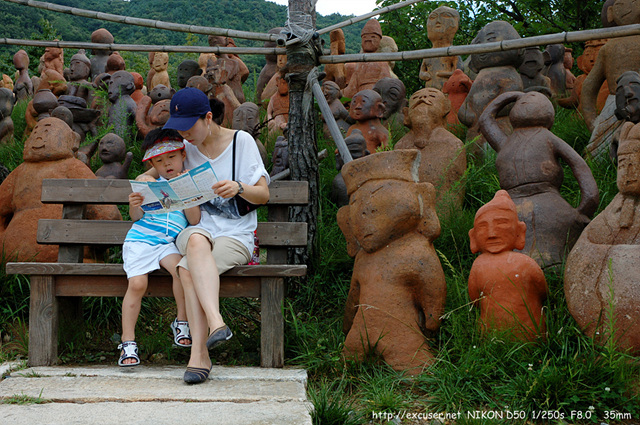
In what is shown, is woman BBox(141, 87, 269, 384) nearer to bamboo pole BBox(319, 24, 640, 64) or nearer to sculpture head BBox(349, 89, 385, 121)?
bamboo pole BBox(319, 24, 640, 64)

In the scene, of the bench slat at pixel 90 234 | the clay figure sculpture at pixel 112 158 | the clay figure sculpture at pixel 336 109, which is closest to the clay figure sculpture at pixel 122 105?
the clay figure sculpture at pixel 112 158

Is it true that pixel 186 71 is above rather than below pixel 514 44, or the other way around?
above

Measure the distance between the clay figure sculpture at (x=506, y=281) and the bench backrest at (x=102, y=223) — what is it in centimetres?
104

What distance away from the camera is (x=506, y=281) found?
3352 mm

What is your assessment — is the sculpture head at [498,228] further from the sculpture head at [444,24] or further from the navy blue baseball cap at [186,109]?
the sculpture head at [444,24]

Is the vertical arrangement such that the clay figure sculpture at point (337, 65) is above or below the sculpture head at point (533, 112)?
above

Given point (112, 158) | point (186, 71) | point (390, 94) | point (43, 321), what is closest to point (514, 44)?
point (43, 321)

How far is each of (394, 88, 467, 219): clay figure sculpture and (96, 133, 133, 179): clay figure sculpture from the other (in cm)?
251

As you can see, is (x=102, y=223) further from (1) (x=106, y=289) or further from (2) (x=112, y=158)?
(2) (x=112, y=158)

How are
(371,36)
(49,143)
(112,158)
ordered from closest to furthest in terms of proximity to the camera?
(49,143), (112,158), (371,36)

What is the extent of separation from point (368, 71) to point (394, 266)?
18.5 ft

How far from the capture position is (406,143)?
532 centimetres

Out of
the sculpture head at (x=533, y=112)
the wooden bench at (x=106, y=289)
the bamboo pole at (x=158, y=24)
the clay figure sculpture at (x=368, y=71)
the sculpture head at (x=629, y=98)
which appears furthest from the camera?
the clay figure sculpture at (x=368, y=71)

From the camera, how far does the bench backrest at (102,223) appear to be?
3812 mm
